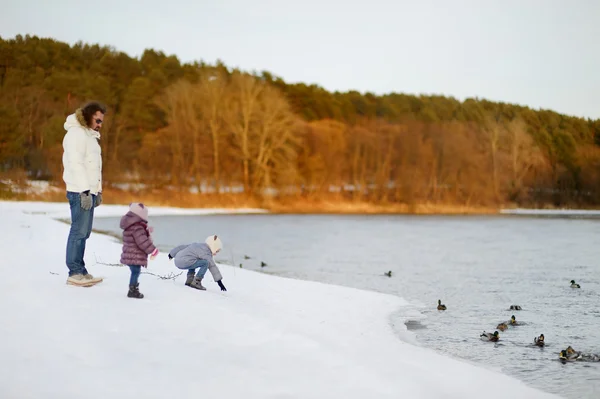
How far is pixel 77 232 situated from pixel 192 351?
8.66 feet

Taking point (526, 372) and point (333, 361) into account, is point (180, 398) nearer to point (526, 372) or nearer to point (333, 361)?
point (333, 361)

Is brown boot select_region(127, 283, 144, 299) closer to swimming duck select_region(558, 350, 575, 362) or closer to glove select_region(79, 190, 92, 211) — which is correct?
glove select_region(79, 190, 92, 211)

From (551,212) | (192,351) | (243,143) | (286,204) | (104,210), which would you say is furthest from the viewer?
(551,212)

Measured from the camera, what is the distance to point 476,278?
49.8 ft

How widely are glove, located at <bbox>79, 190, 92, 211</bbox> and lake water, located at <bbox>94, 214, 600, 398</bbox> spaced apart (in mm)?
4609

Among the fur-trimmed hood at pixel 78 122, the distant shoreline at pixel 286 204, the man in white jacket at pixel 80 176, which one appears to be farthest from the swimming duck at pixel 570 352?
the distant shoreline at pixel 286 204

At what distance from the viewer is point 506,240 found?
2731 centimetres

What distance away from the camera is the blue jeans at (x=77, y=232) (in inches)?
282

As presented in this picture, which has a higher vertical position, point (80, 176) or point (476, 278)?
point (80, 176)

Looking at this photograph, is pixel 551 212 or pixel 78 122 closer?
pixel 78 122

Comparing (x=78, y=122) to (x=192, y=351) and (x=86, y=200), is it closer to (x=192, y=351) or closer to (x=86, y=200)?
(x=86, y=200)

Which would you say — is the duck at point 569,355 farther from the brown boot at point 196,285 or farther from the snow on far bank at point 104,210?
the snow on far bank at point 104,210

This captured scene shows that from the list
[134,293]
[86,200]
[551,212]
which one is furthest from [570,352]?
[551,212]

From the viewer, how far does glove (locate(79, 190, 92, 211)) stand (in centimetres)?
709
